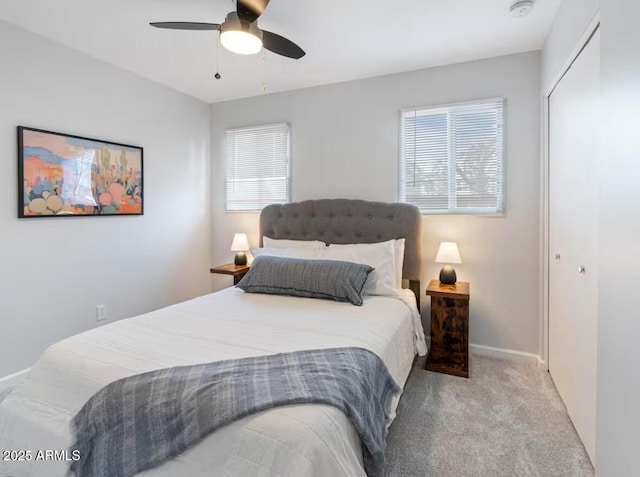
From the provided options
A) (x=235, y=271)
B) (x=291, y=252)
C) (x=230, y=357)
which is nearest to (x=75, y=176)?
(x=235, y=271)

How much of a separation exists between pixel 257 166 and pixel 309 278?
183 cm

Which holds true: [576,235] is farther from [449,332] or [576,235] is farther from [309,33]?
[309,33]

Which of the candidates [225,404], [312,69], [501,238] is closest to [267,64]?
[312,69]

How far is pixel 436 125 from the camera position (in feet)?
9.81

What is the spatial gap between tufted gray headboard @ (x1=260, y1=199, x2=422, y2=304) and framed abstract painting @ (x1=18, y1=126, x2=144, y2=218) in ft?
4.21

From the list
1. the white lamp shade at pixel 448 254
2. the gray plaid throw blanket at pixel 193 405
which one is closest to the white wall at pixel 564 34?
the white lamp shade at pixel 448 254

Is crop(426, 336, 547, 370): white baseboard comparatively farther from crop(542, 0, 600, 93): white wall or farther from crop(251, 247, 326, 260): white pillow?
crop(542, 0, 600, 93): white wall

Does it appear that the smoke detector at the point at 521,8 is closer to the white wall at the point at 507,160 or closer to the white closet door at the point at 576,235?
the white closet door at the point at 576,235

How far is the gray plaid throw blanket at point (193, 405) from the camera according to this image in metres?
1.11

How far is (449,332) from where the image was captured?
2.63m

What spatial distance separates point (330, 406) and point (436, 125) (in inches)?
103

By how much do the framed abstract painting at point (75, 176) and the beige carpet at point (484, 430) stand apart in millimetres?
2866

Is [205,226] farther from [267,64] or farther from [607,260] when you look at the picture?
[607,260]

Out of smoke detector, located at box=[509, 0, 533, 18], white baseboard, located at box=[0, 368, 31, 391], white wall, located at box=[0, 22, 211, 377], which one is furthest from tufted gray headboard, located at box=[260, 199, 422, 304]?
white baseboard, located at box=[0, 368, 31, 391]
